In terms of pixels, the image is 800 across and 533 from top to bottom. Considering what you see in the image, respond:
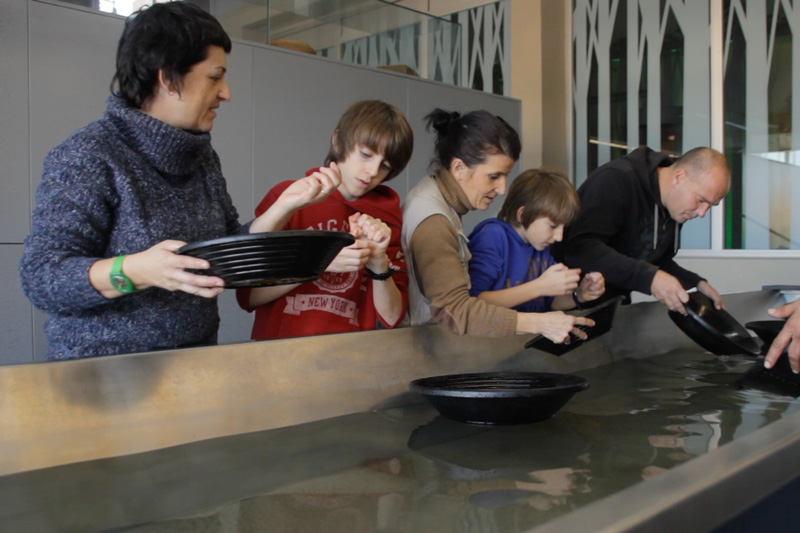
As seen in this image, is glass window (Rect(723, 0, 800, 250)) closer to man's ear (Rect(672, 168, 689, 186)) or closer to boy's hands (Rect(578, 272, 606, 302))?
man's ear (Rect(672, 168, 689, 186))

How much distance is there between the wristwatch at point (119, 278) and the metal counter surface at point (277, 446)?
0.11 m

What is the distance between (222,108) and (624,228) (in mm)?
1637

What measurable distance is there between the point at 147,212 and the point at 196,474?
464 mm

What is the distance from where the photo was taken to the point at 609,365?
1794 millimetres

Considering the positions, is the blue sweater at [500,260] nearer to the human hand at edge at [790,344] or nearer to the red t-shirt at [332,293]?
the red t-shirt at [332,293]

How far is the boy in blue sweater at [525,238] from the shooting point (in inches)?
69.3

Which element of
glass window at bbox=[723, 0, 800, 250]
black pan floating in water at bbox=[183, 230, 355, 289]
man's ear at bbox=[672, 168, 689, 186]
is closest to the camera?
black pan floating in water at bbox=[183, 230, 355, 289]

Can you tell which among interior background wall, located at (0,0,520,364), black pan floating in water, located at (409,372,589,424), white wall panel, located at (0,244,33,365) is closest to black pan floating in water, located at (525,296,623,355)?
black pan floating in water, located at (409,372,589,424)

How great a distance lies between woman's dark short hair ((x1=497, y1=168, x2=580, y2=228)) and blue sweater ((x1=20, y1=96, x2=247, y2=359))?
2.82ft

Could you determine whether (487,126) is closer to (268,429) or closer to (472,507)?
(268,429)

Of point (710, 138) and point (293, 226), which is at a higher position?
point (710, 138)

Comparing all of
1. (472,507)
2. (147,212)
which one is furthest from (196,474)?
(147,212)

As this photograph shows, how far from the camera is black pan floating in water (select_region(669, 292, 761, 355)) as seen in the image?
A: 163cm

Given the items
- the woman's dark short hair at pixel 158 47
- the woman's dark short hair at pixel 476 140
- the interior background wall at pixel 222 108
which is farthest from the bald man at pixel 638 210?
the woman's dark short hair at pixel 158 47
